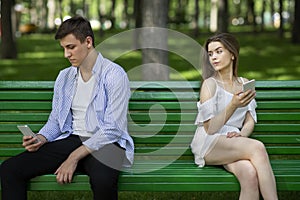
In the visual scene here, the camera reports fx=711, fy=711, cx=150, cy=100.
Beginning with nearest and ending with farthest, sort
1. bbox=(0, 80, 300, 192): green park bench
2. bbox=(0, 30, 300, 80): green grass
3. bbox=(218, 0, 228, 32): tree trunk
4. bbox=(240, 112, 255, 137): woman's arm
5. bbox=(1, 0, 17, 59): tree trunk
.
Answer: bbox=(240, 112, 255, 137): woman's arm
bbox=(0, 80, 300, 192): green park bench
bbox=(0, 30, 300, 80): green grass
bbox=(1, 0, 17, 59): tree trunk
bbox=(218, 0, 228, 32): tree trunk

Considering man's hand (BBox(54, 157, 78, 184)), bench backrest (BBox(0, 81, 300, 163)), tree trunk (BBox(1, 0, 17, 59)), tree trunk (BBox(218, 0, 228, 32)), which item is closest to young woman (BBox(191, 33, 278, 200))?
bench backrest (BBox(0, 81, 300, 163))

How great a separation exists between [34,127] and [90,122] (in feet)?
2.33

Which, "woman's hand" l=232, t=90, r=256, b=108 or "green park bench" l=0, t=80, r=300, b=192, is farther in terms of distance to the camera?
"green park bench" l=0, t=80, r=300, b=192

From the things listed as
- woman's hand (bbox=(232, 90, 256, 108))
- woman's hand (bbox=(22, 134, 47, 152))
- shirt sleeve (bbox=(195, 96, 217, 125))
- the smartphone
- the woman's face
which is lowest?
woman's hand (bbox=(22, 134, 47, 152))

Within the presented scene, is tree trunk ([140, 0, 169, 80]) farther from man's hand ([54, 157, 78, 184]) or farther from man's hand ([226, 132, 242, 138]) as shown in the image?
man's hand ([54, 157, 78, 184])

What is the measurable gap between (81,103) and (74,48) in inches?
17.0

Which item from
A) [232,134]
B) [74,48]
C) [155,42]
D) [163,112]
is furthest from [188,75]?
[74,48]

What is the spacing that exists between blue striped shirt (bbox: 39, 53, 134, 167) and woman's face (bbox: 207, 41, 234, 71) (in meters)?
0.62

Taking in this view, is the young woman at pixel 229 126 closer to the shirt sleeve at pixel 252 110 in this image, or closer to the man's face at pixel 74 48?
the shirt sleeve at pixel 252 110

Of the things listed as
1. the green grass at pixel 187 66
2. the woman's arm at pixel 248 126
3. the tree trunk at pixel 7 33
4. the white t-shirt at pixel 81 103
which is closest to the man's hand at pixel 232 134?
the woman's arm at pixel 248 126

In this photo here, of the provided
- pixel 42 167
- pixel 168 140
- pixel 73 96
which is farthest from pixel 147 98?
pixel 42 167

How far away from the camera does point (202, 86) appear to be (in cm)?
485

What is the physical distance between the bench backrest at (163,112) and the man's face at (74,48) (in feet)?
2.45

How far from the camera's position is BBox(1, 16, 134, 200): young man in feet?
14.8
